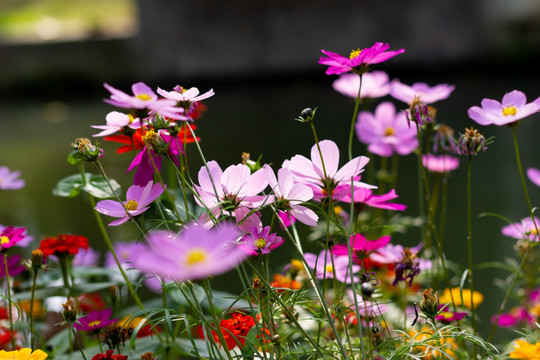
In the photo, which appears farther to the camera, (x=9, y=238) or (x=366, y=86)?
(x=366, y=86)

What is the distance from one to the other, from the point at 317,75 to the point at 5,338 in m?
3.79

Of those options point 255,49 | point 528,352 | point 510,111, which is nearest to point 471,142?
point 510,111

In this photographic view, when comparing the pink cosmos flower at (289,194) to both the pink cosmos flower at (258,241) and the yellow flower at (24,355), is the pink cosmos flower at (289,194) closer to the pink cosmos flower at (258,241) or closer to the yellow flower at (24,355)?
the pink cosmos flower at (258,241)

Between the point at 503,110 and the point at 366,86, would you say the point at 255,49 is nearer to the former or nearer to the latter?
the point at 366,86

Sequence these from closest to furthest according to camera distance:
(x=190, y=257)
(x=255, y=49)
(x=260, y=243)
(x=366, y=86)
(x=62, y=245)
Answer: (x=190, y=257)
(x=260, y=243)
(x=62, y=245)
(x=366, y=86)
(x=255, y=49)

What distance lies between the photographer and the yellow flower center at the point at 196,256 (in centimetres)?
22

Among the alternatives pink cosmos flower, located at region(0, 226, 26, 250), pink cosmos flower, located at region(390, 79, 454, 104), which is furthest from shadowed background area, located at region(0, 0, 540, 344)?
pink cosmos flower, located at region(0, 226, 26, 250)

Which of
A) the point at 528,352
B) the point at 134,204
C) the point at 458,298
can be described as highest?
the point at 134,204

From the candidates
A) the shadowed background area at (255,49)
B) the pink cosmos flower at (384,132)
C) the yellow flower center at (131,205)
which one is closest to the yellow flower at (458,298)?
the pink cosmos flower at (384,132)

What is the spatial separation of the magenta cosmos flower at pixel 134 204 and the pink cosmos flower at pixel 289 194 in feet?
0.21

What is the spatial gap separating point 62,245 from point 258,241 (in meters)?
0.23

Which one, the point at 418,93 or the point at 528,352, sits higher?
the point at 418,93

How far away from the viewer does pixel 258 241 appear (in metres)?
0.35

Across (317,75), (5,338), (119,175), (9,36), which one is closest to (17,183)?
(5,338)
